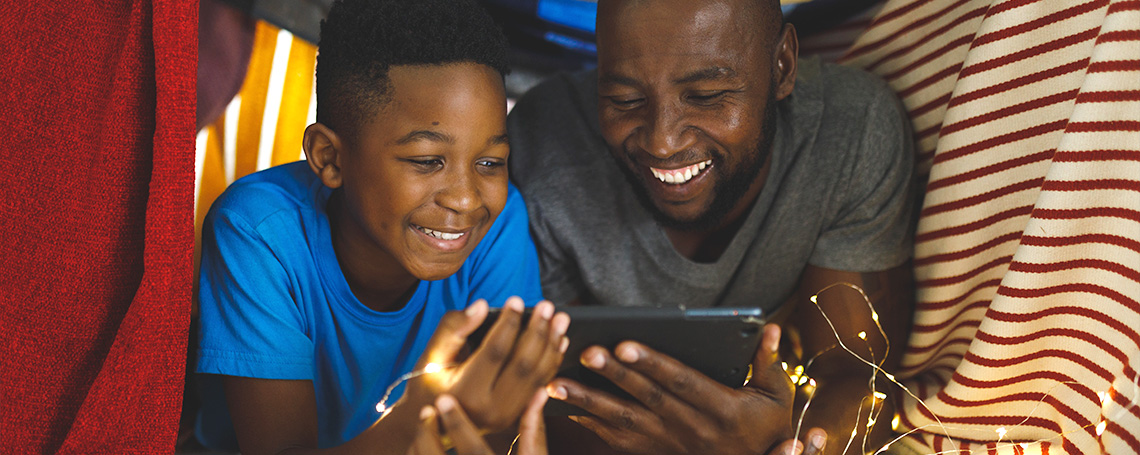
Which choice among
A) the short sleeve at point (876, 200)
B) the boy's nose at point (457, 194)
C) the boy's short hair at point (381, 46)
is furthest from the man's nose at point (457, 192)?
the short sleeve at point (876, 200)

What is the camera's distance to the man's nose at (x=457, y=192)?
37.5 inches

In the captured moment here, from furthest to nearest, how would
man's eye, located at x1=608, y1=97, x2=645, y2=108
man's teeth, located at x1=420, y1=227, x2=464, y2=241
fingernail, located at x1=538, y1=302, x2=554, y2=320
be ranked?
man's eye, located at x1=608, y1=97, x2=645, y2=108, man's teeth, located at x1=420, y1=227, x2=464, y2=241, fingernail, located at x1=538, y1=302, x2=554, y2=320

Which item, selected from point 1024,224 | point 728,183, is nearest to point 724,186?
point 728,183

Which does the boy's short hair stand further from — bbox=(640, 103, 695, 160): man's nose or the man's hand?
the man's hand

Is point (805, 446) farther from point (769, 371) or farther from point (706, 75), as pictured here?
point (706, 75)

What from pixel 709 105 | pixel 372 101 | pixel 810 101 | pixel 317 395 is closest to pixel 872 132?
pixel 810 101

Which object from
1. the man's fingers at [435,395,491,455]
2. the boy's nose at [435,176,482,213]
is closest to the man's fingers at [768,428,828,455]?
the man's fingers at [435,395,491,455]

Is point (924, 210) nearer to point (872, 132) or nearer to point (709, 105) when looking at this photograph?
point (872, 132)

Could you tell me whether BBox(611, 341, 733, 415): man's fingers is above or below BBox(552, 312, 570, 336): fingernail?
below

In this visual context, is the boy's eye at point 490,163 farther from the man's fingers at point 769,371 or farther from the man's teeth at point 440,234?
the man's fingers at point 769,371

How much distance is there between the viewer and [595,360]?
2.62ft

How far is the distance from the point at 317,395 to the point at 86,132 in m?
0.43

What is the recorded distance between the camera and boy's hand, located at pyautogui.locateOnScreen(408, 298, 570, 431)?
772mm

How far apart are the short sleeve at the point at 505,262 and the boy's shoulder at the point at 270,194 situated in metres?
0.23
